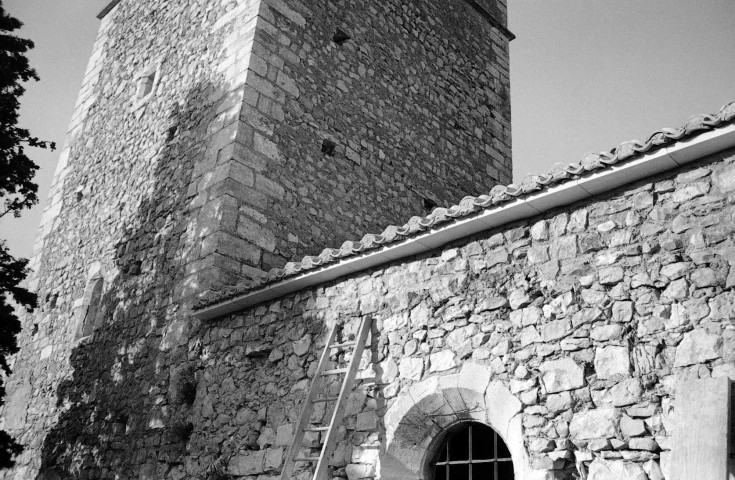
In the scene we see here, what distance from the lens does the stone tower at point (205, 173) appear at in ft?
23.6

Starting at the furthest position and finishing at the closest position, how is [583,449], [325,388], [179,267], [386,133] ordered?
[386,133], [179,267], [325,388], [583,449]

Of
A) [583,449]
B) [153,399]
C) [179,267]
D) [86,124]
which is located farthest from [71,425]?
[583,449]

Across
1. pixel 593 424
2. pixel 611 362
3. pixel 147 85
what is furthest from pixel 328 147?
pixel 593 424

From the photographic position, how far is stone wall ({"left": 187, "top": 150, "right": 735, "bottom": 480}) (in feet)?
12.1

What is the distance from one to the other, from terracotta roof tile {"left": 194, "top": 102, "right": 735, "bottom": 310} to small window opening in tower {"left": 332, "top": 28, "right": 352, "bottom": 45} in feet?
13.0

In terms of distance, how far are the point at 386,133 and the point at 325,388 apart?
456 cm

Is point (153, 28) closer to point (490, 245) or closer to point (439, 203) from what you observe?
point (439, 203)

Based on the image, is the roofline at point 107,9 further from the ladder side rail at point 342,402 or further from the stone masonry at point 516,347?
the ladder side rail at point 342,402

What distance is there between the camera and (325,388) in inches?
209

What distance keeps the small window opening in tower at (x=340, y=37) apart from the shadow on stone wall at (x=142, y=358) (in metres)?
1.76

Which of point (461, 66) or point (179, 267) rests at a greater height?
point (461, 66)

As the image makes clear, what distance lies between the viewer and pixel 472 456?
4574 millimetres

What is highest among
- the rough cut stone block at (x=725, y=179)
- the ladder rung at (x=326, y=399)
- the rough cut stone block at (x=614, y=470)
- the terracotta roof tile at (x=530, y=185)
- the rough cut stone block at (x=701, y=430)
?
the terracotta roof tile at (x=530, y=185)

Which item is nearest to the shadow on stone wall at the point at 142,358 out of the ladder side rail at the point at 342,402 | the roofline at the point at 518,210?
the roofline at the point at 518,210
